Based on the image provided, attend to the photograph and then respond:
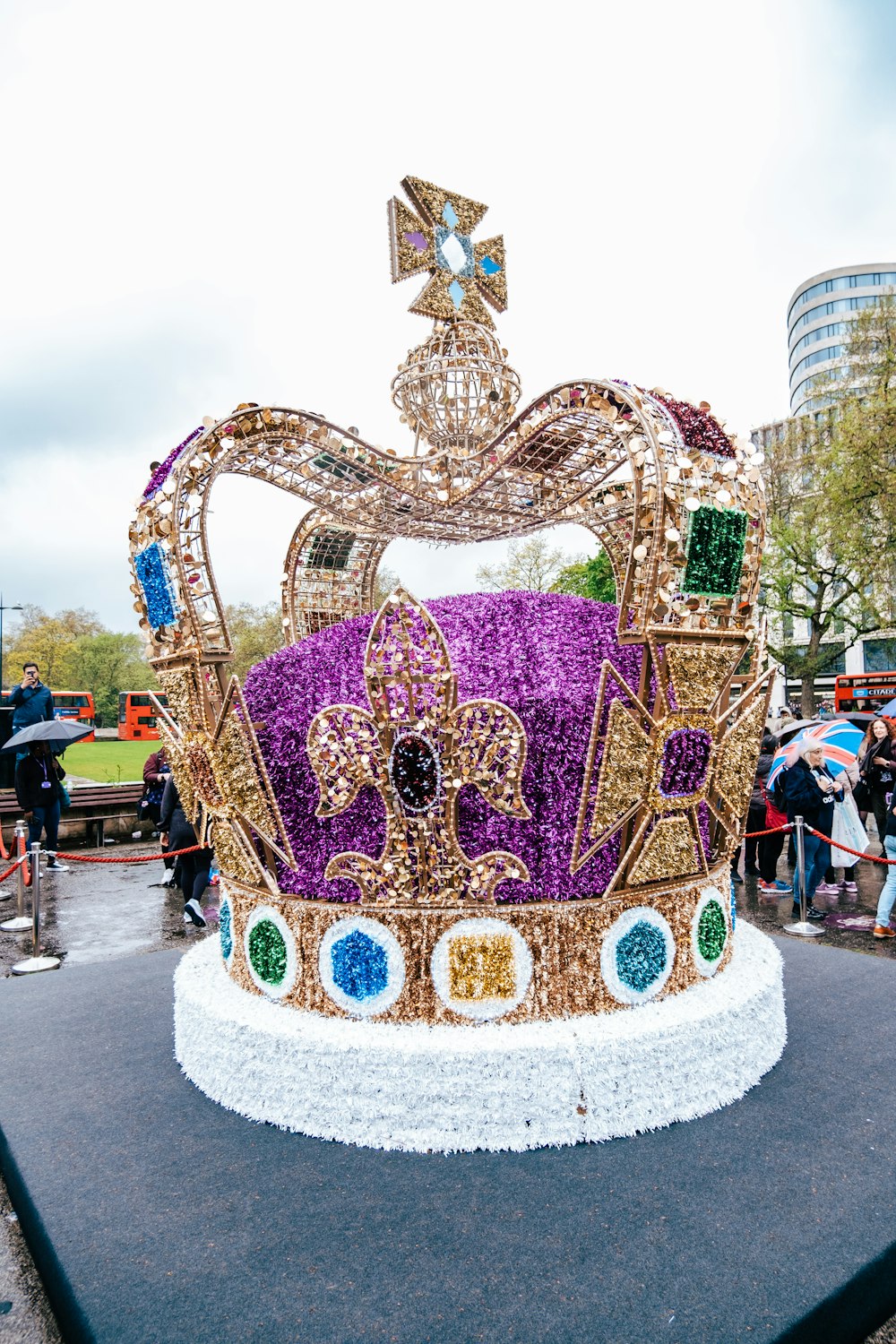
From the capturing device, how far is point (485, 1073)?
276 centimetres

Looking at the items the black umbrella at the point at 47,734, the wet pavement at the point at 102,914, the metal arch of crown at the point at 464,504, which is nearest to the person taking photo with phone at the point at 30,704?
the black umbrella at the point at 47,734

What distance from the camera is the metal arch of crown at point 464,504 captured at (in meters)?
2.91

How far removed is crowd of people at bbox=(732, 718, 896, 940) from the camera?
5.89 m

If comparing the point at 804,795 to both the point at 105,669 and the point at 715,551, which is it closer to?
the point at 715,551

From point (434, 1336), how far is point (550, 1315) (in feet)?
0.96

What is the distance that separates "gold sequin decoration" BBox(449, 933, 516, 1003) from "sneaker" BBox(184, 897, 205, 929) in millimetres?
3851

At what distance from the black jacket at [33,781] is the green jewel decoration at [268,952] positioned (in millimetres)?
4976

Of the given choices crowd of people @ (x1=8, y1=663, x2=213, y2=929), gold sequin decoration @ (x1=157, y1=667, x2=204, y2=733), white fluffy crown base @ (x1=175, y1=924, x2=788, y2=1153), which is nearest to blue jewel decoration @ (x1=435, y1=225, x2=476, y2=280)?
gold sequin decoration @ (x1=157, y1=667, x2=204, y2=733)

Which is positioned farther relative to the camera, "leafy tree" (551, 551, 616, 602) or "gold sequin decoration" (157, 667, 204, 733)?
"leafy tree" (551, 551, 616, 602)

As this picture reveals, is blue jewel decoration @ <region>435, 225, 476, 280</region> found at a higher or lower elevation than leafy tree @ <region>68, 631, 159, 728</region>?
higher

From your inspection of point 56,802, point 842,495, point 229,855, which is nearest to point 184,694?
point 229,855

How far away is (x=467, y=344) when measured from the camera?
13.9ft

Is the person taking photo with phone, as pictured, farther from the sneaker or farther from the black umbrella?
the sneaker

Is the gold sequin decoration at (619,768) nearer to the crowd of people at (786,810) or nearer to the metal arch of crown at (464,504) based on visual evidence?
the metal arch of crown at (464,504)
